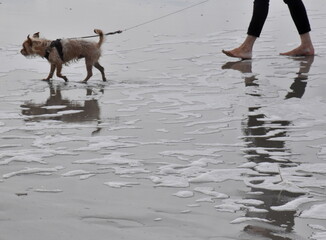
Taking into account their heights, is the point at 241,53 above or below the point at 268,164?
above

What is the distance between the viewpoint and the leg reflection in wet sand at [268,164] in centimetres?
394

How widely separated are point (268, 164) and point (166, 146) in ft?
2.99

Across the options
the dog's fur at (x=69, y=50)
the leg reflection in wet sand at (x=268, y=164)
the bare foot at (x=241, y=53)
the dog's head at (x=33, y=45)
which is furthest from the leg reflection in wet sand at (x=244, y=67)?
the dog's head at (x=33, y=45)

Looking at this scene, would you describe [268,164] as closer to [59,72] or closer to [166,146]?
[166,146]

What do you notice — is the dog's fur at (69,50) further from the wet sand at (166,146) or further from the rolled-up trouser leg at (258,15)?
the rolled-up trouser leg at (258,15)

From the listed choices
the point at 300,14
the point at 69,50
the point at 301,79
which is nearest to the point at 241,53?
the point at 300,14

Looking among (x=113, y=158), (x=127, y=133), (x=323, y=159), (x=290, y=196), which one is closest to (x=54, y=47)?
(x=127, y=133)

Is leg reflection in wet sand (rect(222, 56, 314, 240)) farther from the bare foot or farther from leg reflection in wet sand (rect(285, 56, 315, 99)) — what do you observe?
the bare foot

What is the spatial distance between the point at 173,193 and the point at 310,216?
2.91 ft

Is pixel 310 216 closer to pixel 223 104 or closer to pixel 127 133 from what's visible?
pixel 127 133

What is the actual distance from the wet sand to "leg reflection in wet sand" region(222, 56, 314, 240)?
0.01 m

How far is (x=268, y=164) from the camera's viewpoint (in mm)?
5266

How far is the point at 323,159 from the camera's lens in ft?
17.7

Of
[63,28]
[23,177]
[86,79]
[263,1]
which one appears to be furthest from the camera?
[63,28]
